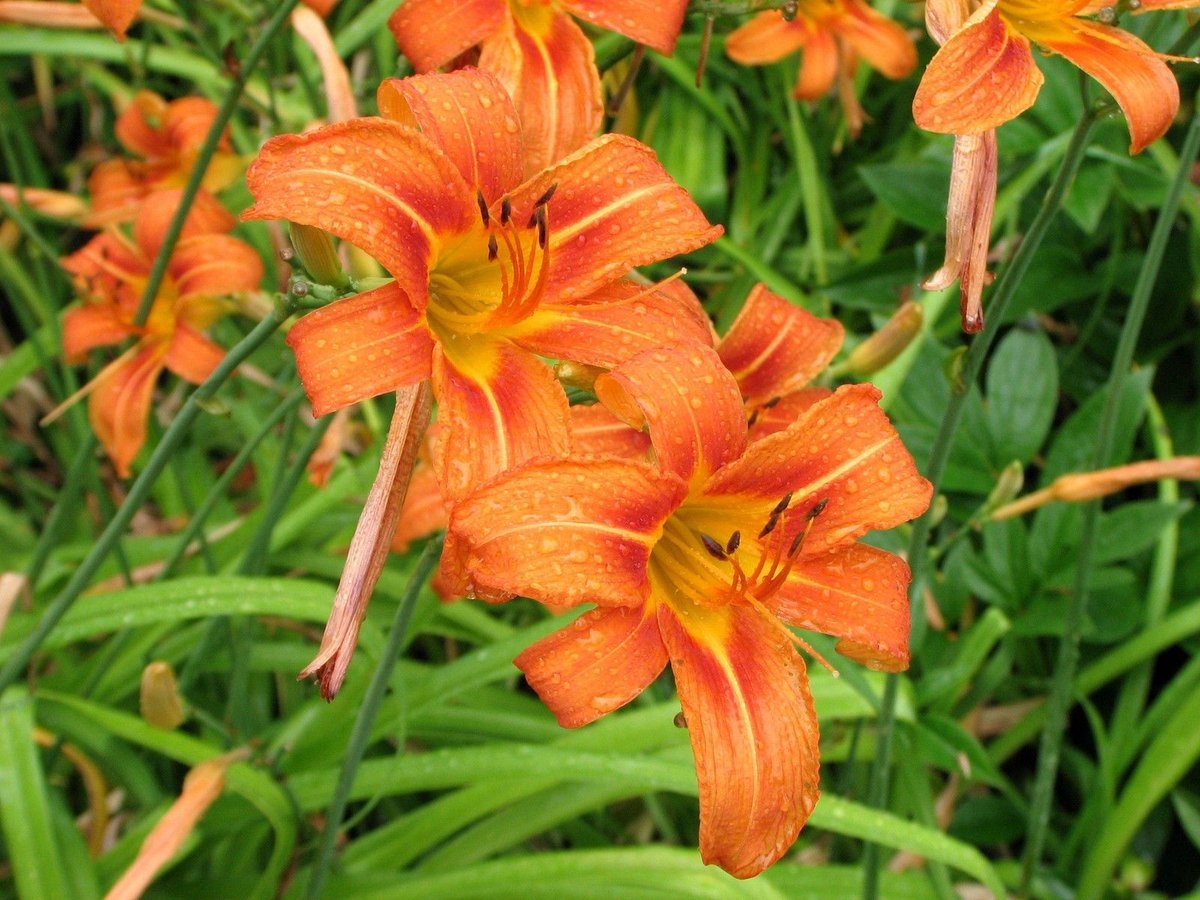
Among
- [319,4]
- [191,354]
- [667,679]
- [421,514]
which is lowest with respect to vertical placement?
[667,679]

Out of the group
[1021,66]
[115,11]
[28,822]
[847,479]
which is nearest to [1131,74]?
[1021,66]

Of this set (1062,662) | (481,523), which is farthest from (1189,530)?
(481,523)

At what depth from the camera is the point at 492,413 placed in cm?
89

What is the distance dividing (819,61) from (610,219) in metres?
1.22

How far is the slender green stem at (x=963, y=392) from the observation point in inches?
40.7

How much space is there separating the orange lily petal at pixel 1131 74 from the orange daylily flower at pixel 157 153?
138 cm

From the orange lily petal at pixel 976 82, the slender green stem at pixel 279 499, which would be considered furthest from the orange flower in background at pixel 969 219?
the slender green stem at pixel 279 499

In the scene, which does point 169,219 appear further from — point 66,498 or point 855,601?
point 855,601

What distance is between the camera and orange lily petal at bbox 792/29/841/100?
6.67 feet

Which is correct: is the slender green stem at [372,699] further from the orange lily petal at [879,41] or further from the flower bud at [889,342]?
the orange lily petal at [879,41]

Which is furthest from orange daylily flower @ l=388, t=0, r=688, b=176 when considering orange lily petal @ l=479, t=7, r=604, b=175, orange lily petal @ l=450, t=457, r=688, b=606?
orange lily petal @ l=450, t=457, r=688, b=606

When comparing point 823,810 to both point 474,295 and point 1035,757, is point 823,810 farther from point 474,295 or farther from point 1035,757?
point 1035,757

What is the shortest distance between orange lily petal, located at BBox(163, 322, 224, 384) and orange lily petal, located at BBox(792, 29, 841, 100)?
3.69 feet

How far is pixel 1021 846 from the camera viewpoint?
212 cm
